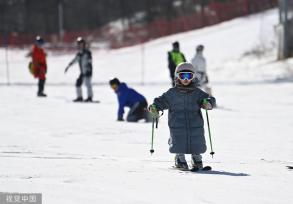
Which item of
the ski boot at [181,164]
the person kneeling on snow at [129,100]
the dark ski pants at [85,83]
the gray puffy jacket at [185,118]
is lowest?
the ski boot at [181,164]

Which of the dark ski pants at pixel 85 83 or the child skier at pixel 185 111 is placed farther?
the dark ski pants at pixel 85 83

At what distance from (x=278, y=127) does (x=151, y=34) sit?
33484mm

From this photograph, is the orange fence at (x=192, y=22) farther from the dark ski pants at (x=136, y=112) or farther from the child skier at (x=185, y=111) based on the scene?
the child skier at (x=185, y=111)

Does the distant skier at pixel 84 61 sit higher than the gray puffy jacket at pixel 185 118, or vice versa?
the distant skier at pixel 84 61

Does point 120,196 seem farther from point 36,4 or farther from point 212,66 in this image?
point 36,4

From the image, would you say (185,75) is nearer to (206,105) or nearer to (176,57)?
(206,105)

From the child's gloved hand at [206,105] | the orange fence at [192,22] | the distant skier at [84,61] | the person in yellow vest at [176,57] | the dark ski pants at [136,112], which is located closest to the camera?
the child's gloved hand at [206,105]

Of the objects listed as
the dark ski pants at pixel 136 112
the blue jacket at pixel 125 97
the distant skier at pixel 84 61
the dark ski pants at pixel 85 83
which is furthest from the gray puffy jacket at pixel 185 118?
the dark ski pants at pixel 85 83

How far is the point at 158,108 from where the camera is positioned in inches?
314

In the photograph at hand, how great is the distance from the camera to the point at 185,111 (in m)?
7.98

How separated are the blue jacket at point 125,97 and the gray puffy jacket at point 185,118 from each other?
6090 mm

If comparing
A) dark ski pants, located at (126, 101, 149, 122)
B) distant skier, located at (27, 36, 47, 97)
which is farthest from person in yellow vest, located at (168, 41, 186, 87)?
dark ski pants, located at (126, 101, 149, 122)

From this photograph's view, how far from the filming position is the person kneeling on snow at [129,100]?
14078 mm

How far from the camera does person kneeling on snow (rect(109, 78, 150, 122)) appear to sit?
14078 millimetres
